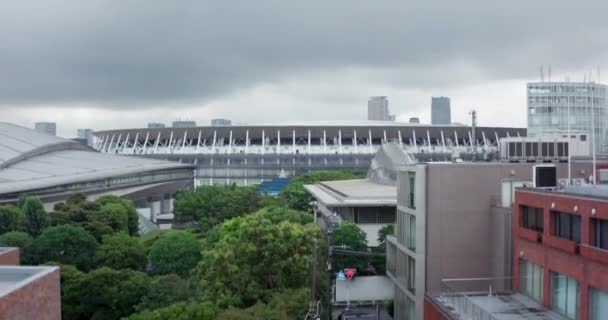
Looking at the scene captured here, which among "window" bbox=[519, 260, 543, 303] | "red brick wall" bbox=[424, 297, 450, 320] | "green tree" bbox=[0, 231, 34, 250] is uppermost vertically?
"window" bbox=[519, 260, 543, 303]

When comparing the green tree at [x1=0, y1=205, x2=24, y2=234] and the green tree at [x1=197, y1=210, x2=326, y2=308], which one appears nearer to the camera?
the green tree at [x1=197, y1=210, x2=326, y2=308]

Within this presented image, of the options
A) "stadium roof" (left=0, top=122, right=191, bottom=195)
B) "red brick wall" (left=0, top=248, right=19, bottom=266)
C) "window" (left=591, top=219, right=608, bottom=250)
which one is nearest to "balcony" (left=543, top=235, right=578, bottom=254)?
"window" (left=591, top=219, right=608, bottom=250)

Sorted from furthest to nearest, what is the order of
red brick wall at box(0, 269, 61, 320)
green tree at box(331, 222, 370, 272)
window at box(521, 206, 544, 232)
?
green tree at box(331, 222, 370, 272), window at box(521, 206, 544, 232), red brick wall at box(0, 269, 61, 320)

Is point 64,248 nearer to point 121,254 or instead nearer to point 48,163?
point 121,254

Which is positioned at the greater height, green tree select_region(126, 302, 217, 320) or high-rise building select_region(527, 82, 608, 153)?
high-rise building select_region(527, 82, 608, 153)

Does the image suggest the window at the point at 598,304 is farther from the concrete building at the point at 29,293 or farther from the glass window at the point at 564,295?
the concrete building at the point at 29,293

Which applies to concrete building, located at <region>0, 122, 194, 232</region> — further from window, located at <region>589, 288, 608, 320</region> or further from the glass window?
window, located at <region>589, 288, 608, 320</region>

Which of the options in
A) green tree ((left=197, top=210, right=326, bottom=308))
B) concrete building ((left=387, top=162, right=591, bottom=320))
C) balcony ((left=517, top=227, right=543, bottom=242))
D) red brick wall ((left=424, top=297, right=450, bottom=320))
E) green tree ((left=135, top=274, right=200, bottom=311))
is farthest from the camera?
green tree ((left=135, top=274, right=200, bottom=311))

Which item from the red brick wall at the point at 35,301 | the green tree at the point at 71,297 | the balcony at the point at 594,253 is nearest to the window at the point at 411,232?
the balcony at the point at 594,253
